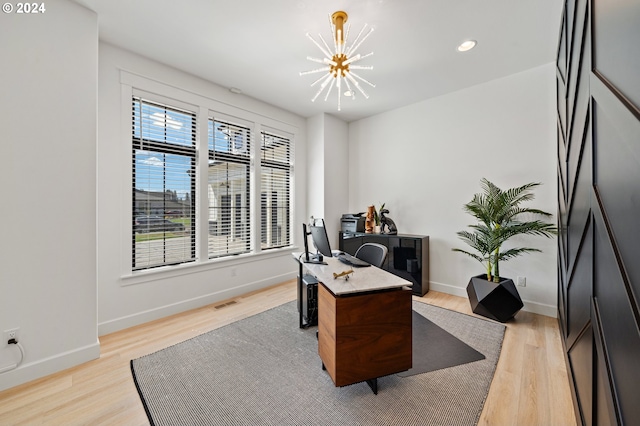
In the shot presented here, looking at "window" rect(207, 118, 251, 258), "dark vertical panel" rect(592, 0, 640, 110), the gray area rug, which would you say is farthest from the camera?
"window" rect(207, 118, 251, 258)

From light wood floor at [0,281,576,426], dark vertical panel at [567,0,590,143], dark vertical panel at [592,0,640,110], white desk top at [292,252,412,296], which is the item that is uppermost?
dark vertical panel at [567,0,590,143]

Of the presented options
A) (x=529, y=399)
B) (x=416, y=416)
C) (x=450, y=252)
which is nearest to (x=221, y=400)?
(x=416, y=416)

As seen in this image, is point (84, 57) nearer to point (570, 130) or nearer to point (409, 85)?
point (409, 85)

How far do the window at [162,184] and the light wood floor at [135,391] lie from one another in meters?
0.92

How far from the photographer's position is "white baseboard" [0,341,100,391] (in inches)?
75.6

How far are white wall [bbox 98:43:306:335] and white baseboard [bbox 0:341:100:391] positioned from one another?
47cm

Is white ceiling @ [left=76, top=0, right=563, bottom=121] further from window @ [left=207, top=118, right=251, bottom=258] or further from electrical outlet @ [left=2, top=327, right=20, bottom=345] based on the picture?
electrical outlet @ [left=2, top=327, right=20, bottom=345]

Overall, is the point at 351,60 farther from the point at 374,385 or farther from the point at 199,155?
the point at 374,385

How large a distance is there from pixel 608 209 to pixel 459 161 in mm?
3184

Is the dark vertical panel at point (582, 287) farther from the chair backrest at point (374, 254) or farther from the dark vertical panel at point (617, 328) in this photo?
the chair backrest at point (374, 254)

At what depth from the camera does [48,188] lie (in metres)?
2.08

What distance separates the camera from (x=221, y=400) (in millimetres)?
1767

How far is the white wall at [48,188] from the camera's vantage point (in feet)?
6.35

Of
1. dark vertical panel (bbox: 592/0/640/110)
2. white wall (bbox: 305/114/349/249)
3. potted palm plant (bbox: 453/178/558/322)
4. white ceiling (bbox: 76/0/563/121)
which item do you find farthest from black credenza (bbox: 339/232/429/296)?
dark vertical panel (bbox: 592/0/640/110)
